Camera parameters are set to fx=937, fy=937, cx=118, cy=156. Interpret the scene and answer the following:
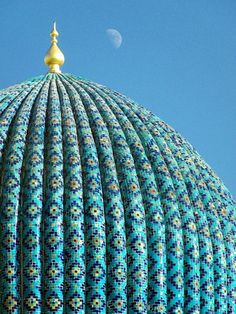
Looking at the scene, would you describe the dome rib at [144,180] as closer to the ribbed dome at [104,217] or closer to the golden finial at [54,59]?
the ribbed dome at [104,217]

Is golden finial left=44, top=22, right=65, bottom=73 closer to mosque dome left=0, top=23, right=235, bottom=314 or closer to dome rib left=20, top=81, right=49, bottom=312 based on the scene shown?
mosque dome left=0, top=23, right=235, bottom=314

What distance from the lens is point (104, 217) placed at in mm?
6797

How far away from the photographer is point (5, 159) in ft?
23.4

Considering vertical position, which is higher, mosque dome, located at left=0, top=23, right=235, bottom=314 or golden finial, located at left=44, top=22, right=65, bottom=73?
golden finial, located at left=44, top=22, right=65, bottom=73

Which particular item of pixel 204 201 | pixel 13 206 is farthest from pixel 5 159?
pixel 204 201

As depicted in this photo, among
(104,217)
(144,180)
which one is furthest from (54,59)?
(104,217)

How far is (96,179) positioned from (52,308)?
1064 mm

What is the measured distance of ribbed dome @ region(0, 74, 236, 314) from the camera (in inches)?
258

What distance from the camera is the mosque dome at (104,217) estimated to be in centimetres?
655

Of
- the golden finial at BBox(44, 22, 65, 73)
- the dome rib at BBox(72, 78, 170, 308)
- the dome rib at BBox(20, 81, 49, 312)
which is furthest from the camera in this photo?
the golden finial at BBox(44, 22, 65, 73)

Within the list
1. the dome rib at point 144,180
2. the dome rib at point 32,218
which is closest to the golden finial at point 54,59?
the dome rib at point 144,180

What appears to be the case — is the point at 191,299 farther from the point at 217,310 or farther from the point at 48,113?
the point at 48,113

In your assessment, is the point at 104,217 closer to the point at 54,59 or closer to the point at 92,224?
the point at 92,224

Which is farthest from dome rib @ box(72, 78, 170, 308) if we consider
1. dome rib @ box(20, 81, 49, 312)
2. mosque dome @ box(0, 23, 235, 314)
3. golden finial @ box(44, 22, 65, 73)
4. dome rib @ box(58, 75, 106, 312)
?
golden finial @ box(44, 22, 65, 73)
